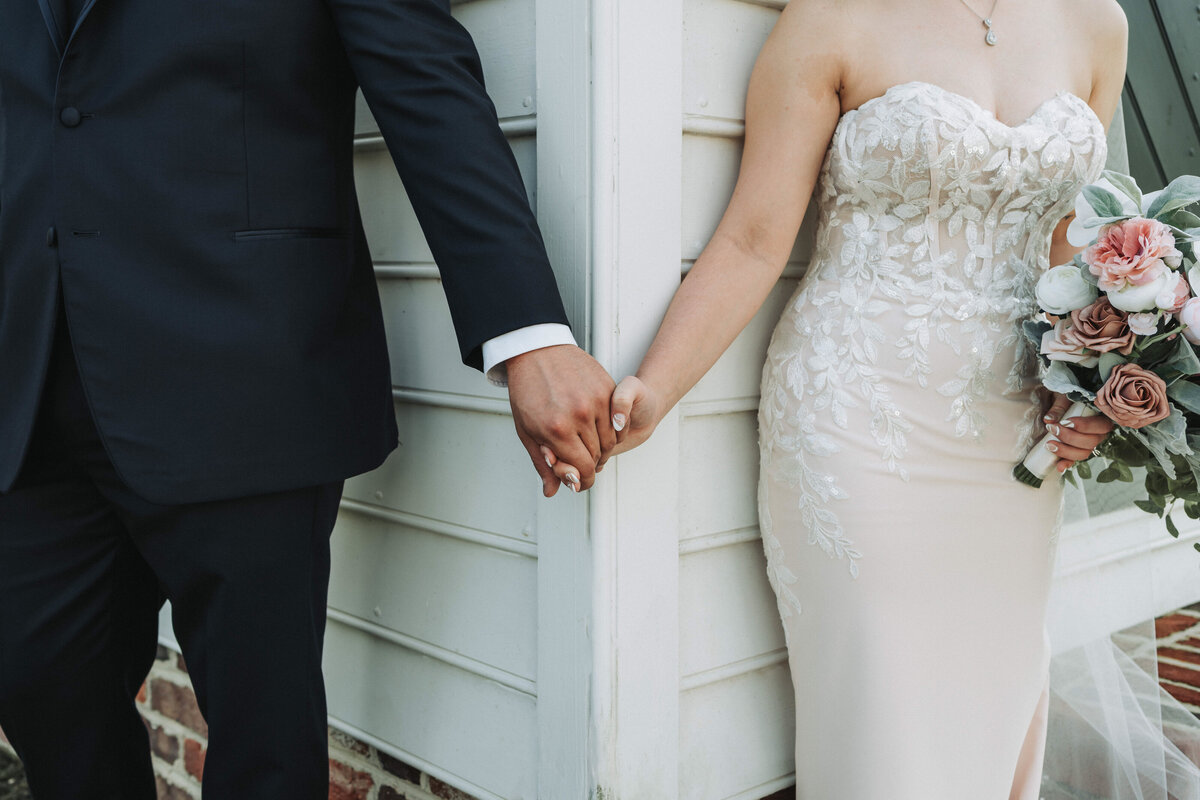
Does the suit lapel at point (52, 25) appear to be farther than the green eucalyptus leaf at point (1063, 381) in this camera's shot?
No

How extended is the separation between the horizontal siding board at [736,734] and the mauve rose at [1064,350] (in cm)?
75

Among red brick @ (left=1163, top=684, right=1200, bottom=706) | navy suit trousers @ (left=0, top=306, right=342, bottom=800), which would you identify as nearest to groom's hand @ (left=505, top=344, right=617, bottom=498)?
navy suit trousers @ (left=0, top=306, right=342, bottom=800)

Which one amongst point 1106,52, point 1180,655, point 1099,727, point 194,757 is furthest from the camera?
point 1180,655

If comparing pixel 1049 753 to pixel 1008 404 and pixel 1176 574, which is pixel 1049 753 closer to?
pixel 1008 404

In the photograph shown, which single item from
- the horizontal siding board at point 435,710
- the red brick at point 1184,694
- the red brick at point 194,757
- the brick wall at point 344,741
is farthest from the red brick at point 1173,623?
the red brick at point 194,757

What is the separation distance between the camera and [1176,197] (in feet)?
5.09

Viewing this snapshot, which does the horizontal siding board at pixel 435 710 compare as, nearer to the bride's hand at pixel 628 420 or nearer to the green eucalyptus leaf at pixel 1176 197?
the bride's hand at pixel 628 420

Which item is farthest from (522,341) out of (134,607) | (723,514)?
(134,607)

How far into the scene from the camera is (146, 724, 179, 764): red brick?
263cm

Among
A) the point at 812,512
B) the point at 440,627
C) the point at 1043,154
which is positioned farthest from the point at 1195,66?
the point at 440,627

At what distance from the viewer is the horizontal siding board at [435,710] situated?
1.75 meters

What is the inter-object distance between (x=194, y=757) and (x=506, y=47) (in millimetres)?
1922

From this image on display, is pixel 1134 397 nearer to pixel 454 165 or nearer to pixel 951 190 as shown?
pixel 951 190

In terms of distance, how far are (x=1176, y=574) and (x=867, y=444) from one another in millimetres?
2181
